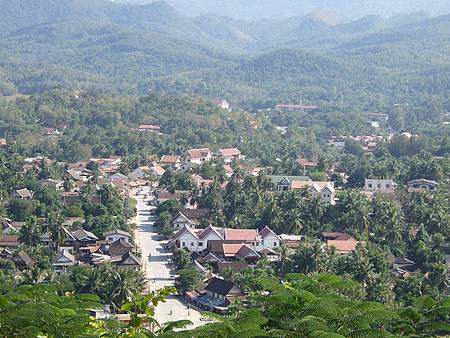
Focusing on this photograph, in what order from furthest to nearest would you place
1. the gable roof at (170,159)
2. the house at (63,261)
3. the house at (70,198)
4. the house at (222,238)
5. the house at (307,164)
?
1. the gable roof at (170,159)
2. the house at (307,164)
3. the house at (70,198)
4. the house at (222,238)
5. the house at (63,261)

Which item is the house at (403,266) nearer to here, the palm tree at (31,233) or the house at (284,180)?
the palm tree at (31,233)

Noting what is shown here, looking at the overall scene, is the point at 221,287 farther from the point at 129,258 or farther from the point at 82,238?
the point at 82,238

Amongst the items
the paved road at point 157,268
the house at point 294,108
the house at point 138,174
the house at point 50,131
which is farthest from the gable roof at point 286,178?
the house at point 294,108

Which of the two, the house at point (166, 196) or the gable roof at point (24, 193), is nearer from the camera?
the gable roof at point (24, 193)

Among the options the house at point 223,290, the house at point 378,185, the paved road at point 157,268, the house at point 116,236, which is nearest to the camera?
the paved road at point 157,268

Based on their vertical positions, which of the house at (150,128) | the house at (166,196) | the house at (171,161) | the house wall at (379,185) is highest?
the house wall at (379,185)

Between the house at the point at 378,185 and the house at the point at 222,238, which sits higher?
the house at the point at 222,238
